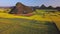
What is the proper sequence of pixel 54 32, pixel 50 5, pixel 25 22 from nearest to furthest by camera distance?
pixel 54 32
pixel 25 22
pixel 50 5

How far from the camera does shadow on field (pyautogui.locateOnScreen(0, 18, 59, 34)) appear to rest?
1631 millimetres

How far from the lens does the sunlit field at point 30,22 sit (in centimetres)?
164

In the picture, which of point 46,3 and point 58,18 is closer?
point 58,18

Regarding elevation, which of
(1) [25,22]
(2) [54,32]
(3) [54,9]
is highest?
(3) [54,9]

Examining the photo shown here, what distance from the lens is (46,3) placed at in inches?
74.9

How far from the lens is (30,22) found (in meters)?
1.76

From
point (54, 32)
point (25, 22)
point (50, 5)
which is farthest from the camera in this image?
point (50, 5)

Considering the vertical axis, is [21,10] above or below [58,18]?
above

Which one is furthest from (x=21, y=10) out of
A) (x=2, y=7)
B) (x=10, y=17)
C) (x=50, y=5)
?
(x=50, y=5)

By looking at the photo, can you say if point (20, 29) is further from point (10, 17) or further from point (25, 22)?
point (10, 17)

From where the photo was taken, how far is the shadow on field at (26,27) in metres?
1.63

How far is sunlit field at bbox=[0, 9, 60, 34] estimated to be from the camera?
1641mm

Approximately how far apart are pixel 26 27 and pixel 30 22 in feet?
0.35

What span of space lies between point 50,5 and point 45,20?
0.27m
